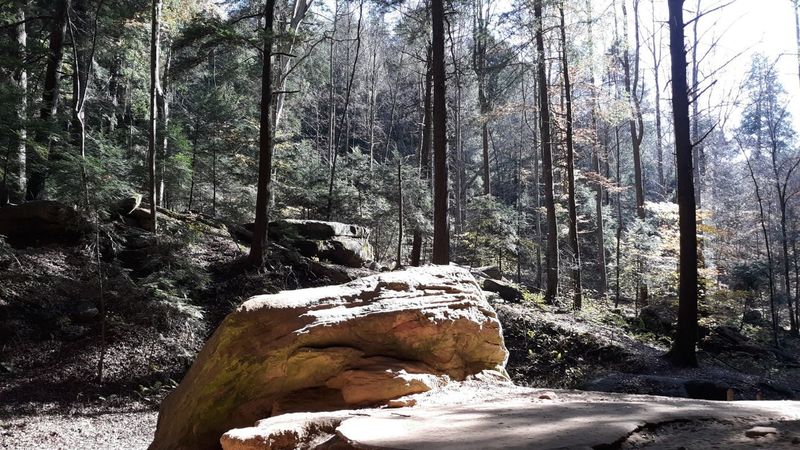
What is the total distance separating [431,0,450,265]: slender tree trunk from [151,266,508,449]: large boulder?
635 cm

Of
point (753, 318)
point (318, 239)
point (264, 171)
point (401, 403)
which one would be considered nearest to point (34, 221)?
point (264, 171)

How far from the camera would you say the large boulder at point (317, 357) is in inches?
189

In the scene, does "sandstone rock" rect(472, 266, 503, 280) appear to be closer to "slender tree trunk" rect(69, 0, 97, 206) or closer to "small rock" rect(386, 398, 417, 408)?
"slender tree trunk" rect(69, 0, 97, 206)

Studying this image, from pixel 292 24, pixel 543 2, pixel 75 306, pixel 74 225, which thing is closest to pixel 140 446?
pixel 75 306

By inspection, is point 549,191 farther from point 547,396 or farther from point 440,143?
point 547,396

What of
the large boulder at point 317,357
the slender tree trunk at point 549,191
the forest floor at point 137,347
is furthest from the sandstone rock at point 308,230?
the large boulder at point 317,357

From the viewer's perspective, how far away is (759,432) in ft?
8.14

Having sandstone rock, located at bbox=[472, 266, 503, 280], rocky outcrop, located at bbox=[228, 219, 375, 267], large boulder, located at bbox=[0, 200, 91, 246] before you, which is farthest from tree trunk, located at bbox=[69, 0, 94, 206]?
sandstone rock, located at bbox=[472, 266, 503, 280]

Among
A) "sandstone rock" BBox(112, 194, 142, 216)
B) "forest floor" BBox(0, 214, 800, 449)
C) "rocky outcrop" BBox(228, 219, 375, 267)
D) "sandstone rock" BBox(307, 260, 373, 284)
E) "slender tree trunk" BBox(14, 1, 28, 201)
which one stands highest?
"slender tree trunk" BBox(14, 1, 28, 201)

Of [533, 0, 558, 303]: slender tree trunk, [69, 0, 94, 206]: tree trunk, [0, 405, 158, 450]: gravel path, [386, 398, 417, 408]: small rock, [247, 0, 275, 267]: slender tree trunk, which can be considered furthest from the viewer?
[533, 0, 558, 303]: slender tree trunk

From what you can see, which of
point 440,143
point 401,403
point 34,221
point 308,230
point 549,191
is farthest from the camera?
point 549,191

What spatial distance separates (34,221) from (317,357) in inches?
418

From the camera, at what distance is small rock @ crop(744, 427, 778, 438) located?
2459mm

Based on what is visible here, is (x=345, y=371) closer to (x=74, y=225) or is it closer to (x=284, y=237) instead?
(x=74, y=225)
